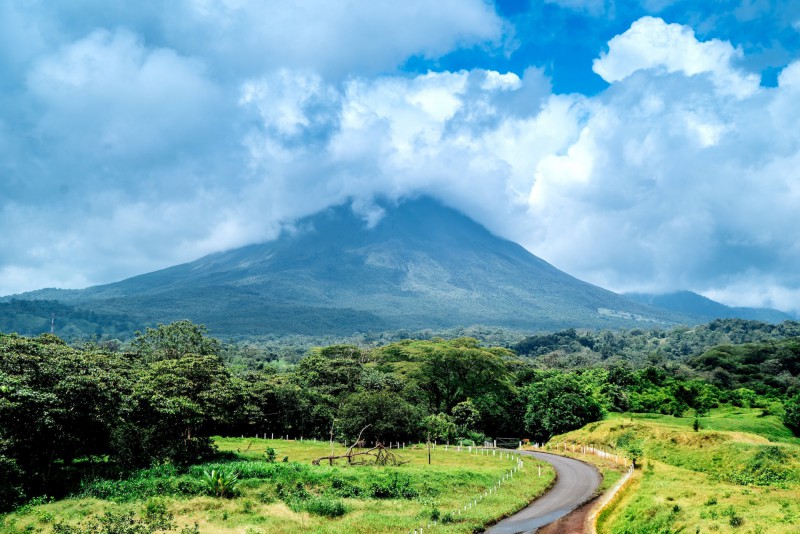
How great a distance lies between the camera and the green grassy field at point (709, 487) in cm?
1338

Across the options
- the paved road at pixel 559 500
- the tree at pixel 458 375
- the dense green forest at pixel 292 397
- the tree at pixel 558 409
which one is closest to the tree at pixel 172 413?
the dense green forest at pixel 292 397

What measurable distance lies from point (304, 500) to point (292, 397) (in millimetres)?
23356

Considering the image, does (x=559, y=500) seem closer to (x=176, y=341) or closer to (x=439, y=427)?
(x=439, y=427)

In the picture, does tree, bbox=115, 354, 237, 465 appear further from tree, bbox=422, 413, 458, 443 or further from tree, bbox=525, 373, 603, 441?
tree, bbox=525, 373, 603, 441

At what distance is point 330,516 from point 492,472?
11.2m

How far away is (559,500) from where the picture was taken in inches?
909

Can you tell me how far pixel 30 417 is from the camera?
19.4 metres

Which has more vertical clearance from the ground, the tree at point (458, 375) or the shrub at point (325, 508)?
the tree at point (458, 375)

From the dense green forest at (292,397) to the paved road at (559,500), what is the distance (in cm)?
1043

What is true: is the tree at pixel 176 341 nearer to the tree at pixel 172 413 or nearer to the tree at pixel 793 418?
the tree at pixel 172 413

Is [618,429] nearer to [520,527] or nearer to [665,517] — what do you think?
[520,527]

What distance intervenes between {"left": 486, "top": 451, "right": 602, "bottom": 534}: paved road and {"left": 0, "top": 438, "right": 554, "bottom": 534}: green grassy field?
1.76 feet

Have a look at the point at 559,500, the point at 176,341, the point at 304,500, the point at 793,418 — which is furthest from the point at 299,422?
the point at 793,418

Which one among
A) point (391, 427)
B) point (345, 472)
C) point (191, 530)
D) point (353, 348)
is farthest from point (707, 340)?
point (191, 530)
